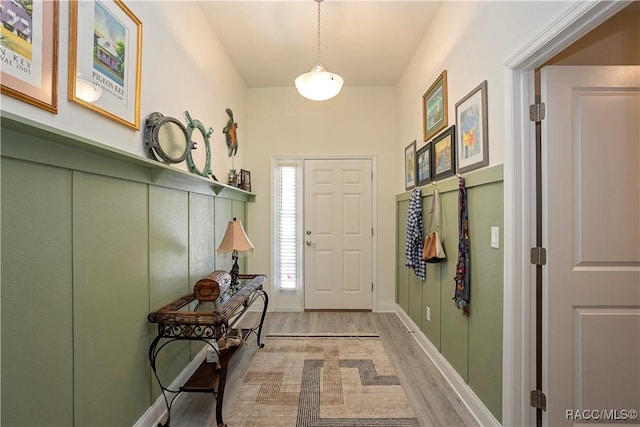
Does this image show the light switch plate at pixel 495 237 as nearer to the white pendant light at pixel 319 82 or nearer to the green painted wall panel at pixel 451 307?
the green painted wall panel at pixel 451 307

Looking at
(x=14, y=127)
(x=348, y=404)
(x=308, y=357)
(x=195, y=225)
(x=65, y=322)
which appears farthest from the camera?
(x=308, y=357)

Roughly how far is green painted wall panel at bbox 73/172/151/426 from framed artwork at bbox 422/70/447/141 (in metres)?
2.18

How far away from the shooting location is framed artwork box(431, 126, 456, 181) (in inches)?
87.0

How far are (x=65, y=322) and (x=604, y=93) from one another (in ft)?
8.53

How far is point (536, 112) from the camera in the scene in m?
1.50

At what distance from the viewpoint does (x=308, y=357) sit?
2.58 meters

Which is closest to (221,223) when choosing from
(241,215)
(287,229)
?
(241,215)

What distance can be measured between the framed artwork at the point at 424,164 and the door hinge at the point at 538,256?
1295 mm

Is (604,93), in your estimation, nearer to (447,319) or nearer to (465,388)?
(447,319)

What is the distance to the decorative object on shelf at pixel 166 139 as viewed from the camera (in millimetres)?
1702

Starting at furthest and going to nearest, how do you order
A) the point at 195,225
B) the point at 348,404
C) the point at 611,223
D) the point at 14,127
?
1. the point at 195,225
2. the point at 348,404
3. the point at 611,223
4. the point at 14,127

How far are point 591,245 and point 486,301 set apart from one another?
58 cm

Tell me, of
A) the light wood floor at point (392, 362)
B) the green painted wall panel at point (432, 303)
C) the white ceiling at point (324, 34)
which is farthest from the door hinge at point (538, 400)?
the white ceiling at point (324, 34)

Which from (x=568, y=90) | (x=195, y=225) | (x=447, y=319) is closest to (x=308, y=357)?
(x=447, y=319)
